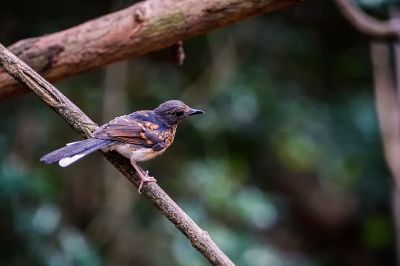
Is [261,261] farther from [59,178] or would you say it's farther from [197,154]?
[59,178]

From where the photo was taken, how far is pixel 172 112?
2.78 m

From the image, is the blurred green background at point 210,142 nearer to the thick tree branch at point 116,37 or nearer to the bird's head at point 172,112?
the thick tree branch at point 116,37

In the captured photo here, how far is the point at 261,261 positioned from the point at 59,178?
4.39 feet

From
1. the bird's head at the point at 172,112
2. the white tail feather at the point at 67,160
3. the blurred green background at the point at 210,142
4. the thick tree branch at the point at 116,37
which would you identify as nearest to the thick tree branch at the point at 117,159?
the white tail feather at the point at 67,160

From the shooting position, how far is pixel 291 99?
17.1 ft

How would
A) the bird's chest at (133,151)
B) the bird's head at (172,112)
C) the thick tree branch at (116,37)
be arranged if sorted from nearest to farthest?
the bird's chest at (133,151) < the bird's head at (172,112) < the thick tree branch at (116,37)

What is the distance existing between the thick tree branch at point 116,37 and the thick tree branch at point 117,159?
29.9 inches

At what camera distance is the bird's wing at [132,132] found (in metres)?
2.44

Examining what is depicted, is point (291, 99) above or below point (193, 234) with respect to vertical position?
below

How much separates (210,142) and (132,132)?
88.1 inches

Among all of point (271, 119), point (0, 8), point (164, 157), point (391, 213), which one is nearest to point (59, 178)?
point (164, 157)


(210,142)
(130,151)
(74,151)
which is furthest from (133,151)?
(210,142)

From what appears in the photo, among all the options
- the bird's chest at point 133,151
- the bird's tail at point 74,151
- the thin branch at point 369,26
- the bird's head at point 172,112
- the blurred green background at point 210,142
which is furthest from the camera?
the blurred green background at point 210,142

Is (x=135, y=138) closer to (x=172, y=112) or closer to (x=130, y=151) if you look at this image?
(x=130, y=151)
